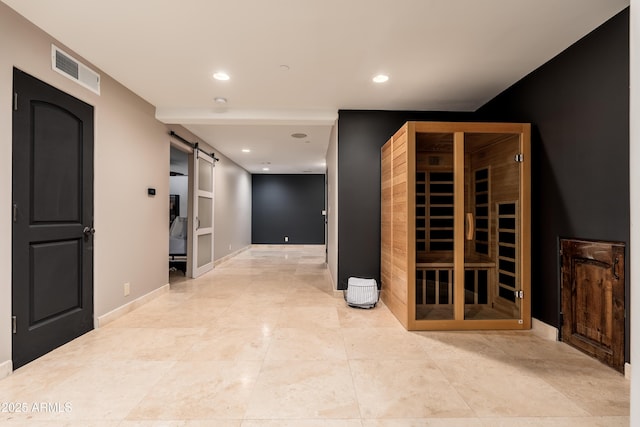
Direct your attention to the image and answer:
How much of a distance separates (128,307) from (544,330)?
4.21 meters

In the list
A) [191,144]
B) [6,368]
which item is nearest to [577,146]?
[6,368]

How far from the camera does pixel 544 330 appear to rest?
9.94ft

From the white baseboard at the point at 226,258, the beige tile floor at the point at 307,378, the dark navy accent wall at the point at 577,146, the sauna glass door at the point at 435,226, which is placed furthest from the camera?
the white baseboard at the point at 226,258

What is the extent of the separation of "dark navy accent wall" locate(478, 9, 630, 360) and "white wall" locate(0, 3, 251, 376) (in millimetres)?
4183

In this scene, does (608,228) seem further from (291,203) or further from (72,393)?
(291,203)

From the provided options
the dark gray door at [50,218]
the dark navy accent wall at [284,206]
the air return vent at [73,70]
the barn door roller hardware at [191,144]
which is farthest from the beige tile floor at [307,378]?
the dark navy accent wall at [284,206]

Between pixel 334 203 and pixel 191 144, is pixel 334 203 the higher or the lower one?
the lower one

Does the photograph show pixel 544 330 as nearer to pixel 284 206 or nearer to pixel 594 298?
pixel 594 298

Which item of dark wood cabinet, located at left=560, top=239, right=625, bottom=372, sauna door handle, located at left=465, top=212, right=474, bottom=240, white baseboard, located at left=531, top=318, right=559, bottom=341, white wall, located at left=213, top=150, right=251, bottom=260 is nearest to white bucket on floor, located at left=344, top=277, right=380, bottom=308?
sauna door handle, located at left=465, top=212, right=474, bottom=240

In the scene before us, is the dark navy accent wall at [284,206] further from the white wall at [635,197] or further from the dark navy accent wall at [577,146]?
the white wall at [635,197]

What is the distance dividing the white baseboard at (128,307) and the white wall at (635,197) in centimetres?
385

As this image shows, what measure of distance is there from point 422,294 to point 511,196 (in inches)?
51.6

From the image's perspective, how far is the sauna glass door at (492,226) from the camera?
10.5 feet

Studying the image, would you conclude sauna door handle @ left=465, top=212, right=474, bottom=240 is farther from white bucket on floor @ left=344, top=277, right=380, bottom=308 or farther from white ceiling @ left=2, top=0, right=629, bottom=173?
white ceiling @ left=2, top=0, right=629, bottom=173
